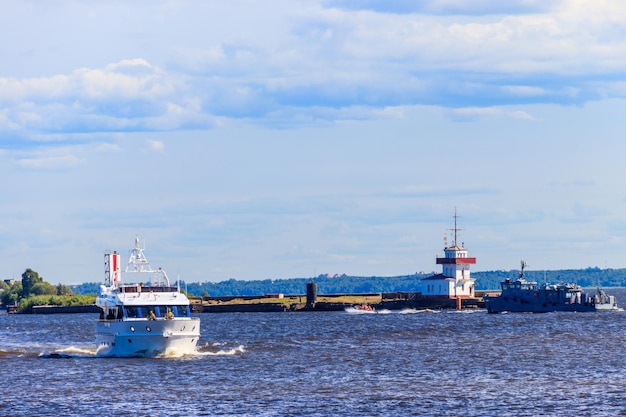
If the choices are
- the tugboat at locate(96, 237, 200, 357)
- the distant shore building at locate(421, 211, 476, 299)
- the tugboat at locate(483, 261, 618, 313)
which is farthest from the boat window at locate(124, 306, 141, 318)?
the distant shore building at locate(421, 211, 476, 299)

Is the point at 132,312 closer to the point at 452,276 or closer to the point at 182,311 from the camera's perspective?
the point at 182,311

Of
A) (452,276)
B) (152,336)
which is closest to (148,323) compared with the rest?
(152,336)

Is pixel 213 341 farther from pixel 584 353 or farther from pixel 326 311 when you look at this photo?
pixel 326 311

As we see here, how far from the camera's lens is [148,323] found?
74.5 meters

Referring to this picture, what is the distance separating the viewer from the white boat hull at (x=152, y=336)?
74.7m

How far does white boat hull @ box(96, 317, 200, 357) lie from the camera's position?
245 feet

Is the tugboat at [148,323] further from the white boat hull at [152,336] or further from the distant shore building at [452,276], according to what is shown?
the distant shore building at [452,276]

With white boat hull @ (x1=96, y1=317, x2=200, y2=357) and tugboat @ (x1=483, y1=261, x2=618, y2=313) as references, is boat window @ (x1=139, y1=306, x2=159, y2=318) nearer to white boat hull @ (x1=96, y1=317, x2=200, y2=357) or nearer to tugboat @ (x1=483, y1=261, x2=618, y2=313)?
white boat hull @ (x1=96, y1=317, x2=200, y2=357)

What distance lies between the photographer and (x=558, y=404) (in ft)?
173

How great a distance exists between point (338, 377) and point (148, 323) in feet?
48.9

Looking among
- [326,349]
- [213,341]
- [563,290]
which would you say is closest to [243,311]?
[563,290]

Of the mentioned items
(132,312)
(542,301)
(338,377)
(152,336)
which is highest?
(542,301)

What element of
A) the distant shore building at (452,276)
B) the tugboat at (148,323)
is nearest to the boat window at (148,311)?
A: the tugboat at (148,323)

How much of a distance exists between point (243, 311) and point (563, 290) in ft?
188
